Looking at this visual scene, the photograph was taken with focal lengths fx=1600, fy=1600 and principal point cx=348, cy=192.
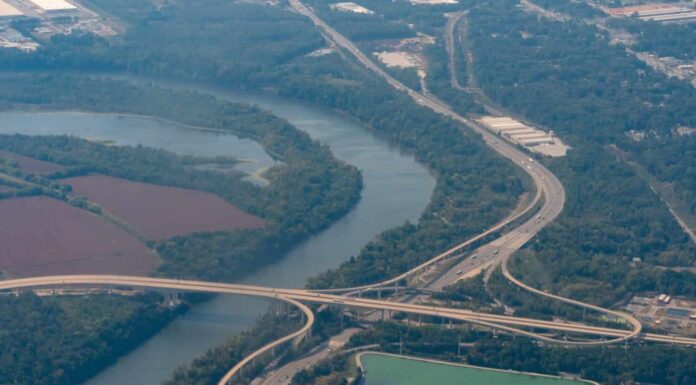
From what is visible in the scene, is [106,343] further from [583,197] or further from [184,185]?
[583,197]

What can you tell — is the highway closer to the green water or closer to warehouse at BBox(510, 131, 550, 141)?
warehouse at BBox(510, 131, 550, 141)

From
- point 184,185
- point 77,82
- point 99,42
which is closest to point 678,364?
point 184,185

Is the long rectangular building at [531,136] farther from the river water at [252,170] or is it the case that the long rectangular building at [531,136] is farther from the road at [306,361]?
the road at [306,361]

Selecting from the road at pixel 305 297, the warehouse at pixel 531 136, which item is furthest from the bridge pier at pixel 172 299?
the warehouse at pixel 531 136

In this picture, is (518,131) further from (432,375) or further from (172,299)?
(432,375)

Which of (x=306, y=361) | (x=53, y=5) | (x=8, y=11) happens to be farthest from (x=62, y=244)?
(x=53, y=5)

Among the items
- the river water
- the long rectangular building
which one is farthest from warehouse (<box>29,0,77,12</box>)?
the long rectangular building
